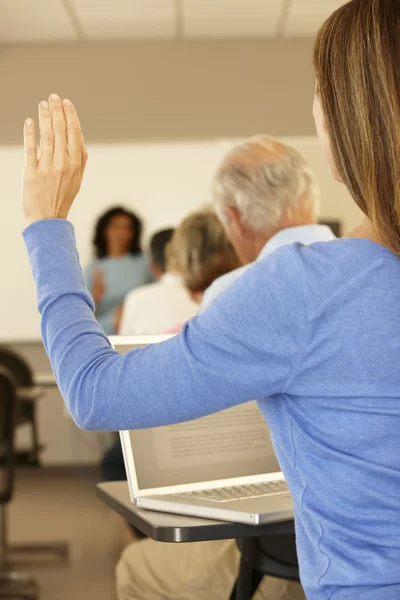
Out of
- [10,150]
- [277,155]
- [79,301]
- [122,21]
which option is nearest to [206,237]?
[277,155]

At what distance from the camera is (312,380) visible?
81cm

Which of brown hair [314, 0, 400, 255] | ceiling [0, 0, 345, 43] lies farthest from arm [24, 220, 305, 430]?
ceiling [0, 0, 345, 43]

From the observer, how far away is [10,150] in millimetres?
5477

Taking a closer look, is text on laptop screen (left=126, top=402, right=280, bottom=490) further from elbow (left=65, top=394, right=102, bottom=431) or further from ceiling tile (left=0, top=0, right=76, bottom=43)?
ceiling tile (left=0, top=0, right=76, bottom=43)

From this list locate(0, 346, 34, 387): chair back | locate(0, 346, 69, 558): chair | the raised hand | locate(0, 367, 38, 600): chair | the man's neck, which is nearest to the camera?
the raised hand

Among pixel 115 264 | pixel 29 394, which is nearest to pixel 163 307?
→ pixel 29 394

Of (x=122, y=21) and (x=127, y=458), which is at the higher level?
(x=122, y=21)

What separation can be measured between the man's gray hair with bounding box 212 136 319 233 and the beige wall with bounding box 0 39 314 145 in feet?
11.2

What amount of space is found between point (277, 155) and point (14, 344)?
4020 mm

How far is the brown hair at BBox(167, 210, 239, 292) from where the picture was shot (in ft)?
9.15

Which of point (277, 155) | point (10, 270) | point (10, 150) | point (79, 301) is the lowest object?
point (79, 301)

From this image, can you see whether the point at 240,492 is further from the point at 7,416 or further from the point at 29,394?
the point at 29,394

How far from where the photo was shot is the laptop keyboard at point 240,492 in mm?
1217

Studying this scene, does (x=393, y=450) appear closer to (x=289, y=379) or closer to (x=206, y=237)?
(x=289, y=379)
